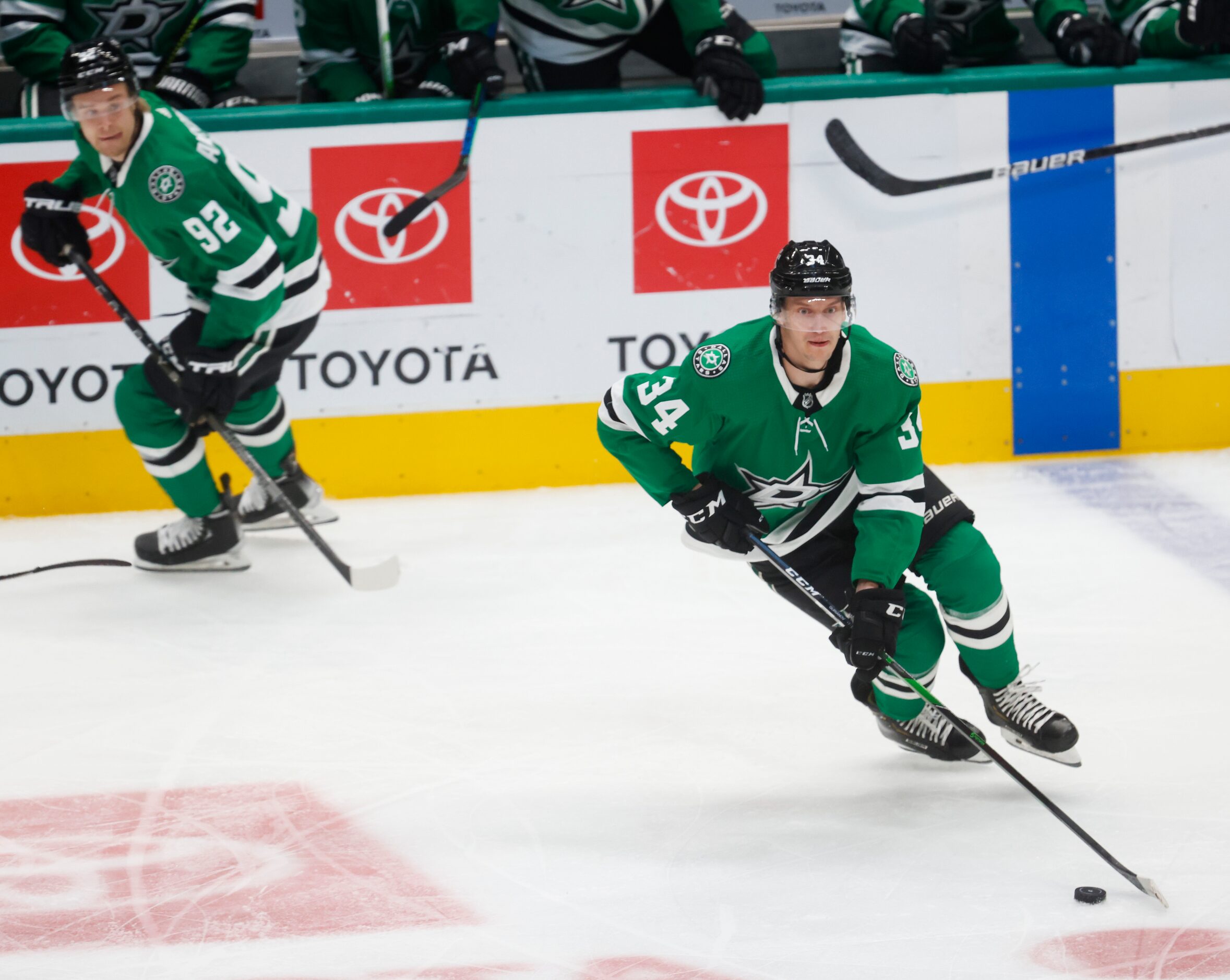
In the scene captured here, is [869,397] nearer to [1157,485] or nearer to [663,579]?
[663,579]

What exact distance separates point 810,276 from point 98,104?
195 centimetres

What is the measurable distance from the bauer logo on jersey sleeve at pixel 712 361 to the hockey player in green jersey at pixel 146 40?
2.51 meters

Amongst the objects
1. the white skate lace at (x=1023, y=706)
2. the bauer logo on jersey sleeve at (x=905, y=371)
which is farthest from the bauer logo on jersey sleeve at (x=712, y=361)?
the white skate lace at (x=1023, y=706)

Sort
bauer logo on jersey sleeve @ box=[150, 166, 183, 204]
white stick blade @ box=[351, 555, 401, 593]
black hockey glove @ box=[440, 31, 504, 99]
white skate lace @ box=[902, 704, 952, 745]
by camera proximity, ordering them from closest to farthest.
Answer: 1. white skate lace @ box=[902, 704, 952, 745]
2. bauer logo on jersey sleeve @ box=[150, 166, 183, 204]
3. white stick blade @ box=[351, 555, 401, 593]
4. black hockey glove @ box=[440, 31, 504, 99]

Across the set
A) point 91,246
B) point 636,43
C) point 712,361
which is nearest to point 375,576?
point 91,246

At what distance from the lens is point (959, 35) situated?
5066 mm

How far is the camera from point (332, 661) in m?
3.64

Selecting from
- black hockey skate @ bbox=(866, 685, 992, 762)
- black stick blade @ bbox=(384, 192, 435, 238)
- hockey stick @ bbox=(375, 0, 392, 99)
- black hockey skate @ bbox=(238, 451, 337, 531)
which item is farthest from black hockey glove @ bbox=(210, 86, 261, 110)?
black hockey skate @ bbox=(866, 685, 992, 762)

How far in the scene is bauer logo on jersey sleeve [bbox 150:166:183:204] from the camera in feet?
12.6

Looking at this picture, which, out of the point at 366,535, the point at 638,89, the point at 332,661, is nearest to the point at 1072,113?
the point at 638,89

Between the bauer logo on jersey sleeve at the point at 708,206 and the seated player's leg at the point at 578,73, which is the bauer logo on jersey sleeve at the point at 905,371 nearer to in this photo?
the bauer logo on jersey sleeve at the point at 708,206

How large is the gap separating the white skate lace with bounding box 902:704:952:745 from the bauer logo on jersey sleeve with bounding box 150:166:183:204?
2.09 m

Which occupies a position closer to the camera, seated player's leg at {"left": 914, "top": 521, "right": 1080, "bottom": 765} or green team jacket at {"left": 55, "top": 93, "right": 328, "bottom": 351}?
seated player's leg at {"left": 914, "top": 521, "right": 1080, "bottom": 765}

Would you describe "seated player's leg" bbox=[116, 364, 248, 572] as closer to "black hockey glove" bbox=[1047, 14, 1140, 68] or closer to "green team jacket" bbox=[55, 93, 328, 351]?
"green team jacket" bbox=[55, 93, 328, 351]
